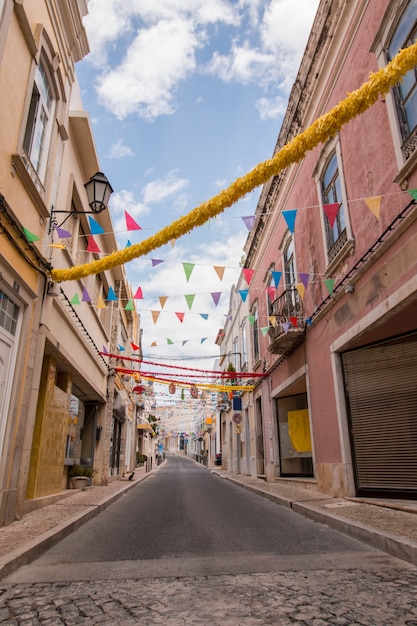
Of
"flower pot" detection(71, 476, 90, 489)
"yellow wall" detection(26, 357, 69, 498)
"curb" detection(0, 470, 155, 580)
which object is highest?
"yellow wall" detection(26, 357, 69, 498)

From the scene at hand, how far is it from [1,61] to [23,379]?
4.62 m

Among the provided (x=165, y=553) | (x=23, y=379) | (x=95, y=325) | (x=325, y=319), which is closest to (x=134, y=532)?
(x=165, y=553)

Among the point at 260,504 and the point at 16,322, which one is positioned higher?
the point at 16,322

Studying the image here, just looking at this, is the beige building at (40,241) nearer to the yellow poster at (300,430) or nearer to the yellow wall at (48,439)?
the yellow wall at (48,439)

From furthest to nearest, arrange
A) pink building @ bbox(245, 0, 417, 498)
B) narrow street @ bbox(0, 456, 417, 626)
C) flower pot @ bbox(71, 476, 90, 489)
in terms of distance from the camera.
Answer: flower pot @ bbox(71, 476, 90, 489)
pink building @ bbox(245, 0, 417, 498)
narrow street @ bbox(0, 456, 417, 626)

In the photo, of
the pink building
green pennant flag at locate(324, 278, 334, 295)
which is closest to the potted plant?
the pink building

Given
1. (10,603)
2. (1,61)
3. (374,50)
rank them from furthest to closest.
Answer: (374,50), (1,61), (10,603)

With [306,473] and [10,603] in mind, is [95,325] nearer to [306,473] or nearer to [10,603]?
[306,473]

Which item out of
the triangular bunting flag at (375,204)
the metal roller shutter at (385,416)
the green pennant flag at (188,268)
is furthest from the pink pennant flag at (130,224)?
the metal roller shutter at (385,416)

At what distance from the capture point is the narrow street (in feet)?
9.51

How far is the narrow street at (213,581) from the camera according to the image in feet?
9.51

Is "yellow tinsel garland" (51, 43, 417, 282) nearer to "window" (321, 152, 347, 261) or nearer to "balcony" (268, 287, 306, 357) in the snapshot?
"window" (321, 152, 347, 261)

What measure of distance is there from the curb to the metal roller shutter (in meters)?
5.56

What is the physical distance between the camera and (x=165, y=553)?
475 centimetres
